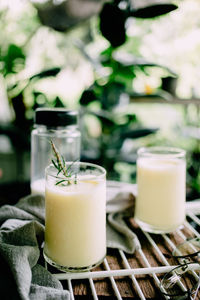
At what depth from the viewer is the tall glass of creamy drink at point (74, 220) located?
1.90 ft

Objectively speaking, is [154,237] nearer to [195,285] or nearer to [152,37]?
[195,285]

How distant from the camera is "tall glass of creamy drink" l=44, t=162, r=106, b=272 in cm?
58

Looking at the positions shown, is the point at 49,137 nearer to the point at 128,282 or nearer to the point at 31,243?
the point at 31,243

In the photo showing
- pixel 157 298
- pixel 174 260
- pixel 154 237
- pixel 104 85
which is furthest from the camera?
pixel 104 85

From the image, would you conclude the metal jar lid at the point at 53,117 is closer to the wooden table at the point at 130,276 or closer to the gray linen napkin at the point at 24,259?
the gray linen napkin at the point at 24,259

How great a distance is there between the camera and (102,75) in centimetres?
153

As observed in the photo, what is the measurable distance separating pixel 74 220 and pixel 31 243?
4.4 inches

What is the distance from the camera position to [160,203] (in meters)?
0.78

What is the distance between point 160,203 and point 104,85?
0.88 meters

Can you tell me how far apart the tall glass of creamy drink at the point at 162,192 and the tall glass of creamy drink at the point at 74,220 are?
208 mm

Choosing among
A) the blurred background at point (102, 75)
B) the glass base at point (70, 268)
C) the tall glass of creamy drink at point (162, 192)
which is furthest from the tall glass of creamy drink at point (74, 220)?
the blurred background at point (102, 75)

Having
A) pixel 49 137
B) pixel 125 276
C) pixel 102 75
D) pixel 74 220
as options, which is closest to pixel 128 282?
pixel 125 276

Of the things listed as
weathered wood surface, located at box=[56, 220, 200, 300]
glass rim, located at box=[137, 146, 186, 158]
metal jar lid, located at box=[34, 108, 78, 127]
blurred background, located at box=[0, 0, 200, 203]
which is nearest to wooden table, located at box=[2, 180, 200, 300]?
weathered wood surface, located at box=[56, 220, 200, 300]

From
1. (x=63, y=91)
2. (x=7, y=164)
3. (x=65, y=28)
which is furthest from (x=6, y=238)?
(x=63, y=91)
